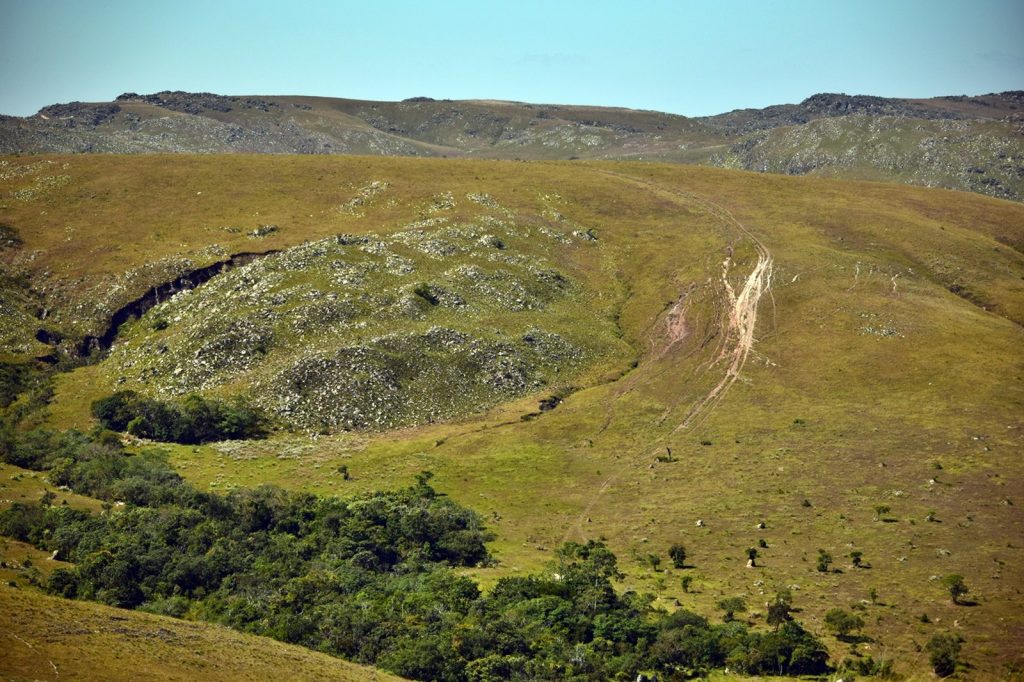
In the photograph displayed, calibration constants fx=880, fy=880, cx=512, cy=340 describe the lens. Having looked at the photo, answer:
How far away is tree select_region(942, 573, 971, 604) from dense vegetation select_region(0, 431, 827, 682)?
13.8 metres

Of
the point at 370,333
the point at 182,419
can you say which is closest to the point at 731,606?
the point at 370,333

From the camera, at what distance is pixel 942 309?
452 feet

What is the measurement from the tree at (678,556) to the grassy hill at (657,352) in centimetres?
100

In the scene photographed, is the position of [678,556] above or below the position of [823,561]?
below

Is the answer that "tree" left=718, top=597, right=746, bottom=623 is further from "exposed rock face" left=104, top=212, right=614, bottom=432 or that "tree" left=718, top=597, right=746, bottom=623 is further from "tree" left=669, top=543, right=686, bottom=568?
"exposed rock face" left=104, top=212, right=614, bottom=432

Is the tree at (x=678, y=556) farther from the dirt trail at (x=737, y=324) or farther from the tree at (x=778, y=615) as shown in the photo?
the dirt trail at (x=737, y=324)

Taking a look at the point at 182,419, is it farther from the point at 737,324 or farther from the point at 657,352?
the point at 737,324

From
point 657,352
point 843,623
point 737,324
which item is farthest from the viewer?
point 737,324

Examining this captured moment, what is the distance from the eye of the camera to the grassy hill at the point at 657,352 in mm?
84000

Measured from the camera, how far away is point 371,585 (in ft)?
264

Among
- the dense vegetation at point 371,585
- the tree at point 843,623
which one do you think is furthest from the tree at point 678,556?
the tree at point 843,623

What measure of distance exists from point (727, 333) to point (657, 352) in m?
11.3

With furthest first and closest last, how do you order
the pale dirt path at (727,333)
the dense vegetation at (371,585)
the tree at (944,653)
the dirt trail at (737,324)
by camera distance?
the dirt trail at (737,324)
the pale dirt path at (727,333)
the dense vegetation at (371,585)
the tree at (944,653)

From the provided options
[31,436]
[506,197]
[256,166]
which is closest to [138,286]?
[31,436]
